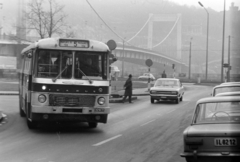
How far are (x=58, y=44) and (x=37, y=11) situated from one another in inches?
1251

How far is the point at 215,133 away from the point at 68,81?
6497 millimetres

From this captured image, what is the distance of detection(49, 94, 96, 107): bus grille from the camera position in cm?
1340

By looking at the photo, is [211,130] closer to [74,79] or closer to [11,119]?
[74,79]

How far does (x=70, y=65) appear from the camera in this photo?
13.7m

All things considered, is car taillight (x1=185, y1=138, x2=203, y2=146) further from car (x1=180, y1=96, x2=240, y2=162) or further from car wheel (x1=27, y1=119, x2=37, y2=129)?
car wheel (x1=27, y1=119, x2=37, y2=129)

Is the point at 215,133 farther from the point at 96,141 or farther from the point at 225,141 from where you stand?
the point at 96,141

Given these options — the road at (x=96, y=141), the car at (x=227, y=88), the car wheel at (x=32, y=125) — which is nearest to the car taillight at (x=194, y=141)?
the road at (x=96, y=141)

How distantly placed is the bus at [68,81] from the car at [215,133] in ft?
18.0

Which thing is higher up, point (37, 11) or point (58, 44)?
point (37, 11)

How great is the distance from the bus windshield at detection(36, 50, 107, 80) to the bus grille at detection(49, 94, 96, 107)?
0.55 m

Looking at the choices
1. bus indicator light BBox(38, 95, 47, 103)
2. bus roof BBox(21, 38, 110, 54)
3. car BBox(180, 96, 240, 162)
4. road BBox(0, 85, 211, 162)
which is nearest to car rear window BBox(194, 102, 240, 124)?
car BBox(180, 96, 240, 162)

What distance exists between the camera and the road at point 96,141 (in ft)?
31.6

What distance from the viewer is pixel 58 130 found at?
14.4 m

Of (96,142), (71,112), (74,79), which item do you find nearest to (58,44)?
(74,79)
